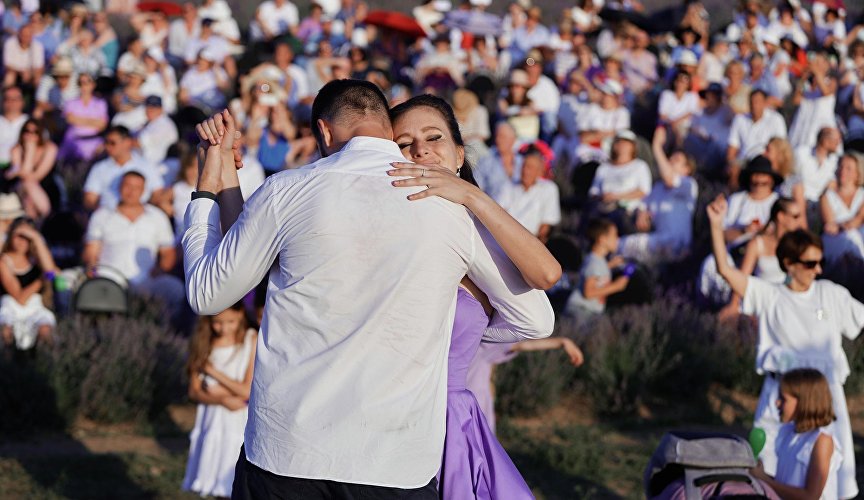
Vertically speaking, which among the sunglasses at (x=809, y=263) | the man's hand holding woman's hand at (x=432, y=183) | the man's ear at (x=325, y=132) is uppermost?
the man's ear at (x=325, y=132)

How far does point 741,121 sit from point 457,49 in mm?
5304

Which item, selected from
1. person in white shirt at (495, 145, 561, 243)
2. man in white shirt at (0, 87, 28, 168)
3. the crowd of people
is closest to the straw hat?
the crowd of people

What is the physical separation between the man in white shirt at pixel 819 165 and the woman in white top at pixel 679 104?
2.08 m

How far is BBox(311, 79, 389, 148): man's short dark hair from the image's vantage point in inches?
138

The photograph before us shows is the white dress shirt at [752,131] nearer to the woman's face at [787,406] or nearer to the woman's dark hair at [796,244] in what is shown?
the woman's dark hair at [796,244]

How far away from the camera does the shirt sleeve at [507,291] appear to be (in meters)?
3.43

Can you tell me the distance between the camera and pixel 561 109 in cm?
1473

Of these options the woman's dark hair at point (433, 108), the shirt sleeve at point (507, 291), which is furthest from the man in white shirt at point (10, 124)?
the shirt sleeve at point (507, 291)

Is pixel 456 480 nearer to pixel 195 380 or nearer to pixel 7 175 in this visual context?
pixel 195 380

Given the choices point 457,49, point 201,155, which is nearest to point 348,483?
point 201,155

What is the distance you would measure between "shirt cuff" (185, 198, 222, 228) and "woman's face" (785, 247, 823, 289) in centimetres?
408

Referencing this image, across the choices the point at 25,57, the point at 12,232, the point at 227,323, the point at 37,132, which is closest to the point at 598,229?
the point at 227,323

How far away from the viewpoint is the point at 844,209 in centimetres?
1115

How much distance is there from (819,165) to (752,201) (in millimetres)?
1942
